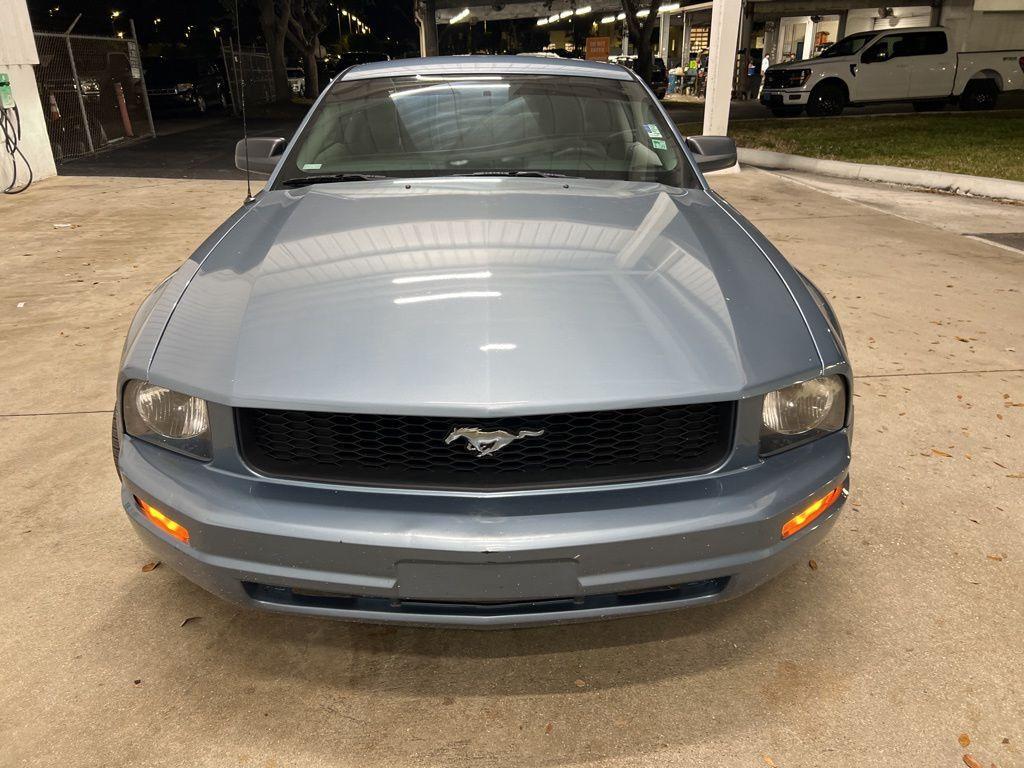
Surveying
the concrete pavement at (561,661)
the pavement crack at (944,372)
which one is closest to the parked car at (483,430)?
the concrete pavement at (561,661)

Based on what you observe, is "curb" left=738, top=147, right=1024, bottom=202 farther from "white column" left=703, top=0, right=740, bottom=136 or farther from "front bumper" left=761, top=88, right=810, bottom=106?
"front bumper" left=761, top=88, right=810, bottom=106

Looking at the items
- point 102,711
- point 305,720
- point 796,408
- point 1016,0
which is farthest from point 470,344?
point 1016,0

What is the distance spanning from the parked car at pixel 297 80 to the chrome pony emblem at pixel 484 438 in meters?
31.4

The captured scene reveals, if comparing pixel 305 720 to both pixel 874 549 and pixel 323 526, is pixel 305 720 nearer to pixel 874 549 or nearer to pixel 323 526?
pixel 323 526

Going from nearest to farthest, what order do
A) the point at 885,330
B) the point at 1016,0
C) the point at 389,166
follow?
the point at 389,166 → the point at 885,330 → the point at 1016,0

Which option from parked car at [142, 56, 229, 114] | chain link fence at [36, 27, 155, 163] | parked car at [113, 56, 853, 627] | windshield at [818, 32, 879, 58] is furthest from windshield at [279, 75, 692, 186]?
parked car at [142, 56, 229, 114]

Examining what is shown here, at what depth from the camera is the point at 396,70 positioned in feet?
11.1

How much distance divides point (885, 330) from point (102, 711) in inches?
168

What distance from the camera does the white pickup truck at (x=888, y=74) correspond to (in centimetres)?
1708

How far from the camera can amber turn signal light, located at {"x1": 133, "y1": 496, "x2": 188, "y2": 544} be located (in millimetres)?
1787

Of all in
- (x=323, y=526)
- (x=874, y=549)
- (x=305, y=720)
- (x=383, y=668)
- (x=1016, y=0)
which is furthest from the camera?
(x=1016, y=0)

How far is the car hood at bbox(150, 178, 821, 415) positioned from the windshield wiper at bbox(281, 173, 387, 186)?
1.58 ft

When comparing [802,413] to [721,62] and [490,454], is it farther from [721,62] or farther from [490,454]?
[721,62]

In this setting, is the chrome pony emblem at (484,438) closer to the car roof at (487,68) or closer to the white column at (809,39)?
the car roof at (487,68)
